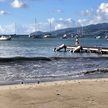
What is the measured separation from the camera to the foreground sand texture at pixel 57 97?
15748 mm

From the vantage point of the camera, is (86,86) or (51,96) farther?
(86,86)

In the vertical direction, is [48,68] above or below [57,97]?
below

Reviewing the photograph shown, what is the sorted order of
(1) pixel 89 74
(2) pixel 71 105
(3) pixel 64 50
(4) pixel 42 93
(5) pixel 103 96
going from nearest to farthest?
(2) pixel 71 105 → (5) pixel 103 96 → (4) pixel 42 93 → (1) pixel 89 74 → (3) pixel 64 50

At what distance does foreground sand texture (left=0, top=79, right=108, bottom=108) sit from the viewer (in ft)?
51.7

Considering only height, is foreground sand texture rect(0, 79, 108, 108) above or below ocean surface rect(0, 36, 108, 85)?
above

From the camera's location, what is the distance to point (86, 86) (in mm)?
21266

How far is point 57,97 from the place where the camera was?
1742cm

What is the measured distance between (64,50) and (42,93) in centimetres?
6003

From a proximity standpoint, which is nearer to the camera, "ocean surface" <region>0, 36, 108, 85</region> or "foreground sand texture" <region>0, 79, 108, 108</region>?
"foreground sand texture" <region>0, 79, 108, 108</region>

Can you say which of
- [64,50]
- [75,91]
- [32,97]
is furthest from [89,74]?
[64,50]

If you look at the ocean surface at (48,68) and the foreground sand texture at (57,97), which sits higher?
the foreground sand texture at (57,97)

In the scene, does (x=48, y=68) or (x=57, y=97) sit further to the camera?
(x=48, y=68)

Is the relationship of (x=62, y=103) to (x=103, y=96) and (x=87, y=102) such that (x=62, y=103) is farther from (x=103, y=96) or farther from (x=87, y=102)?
(x=103, y=96)

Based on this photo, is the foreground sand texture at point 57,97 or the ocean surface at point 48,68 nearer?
the foreground sand texture at point 57,97
